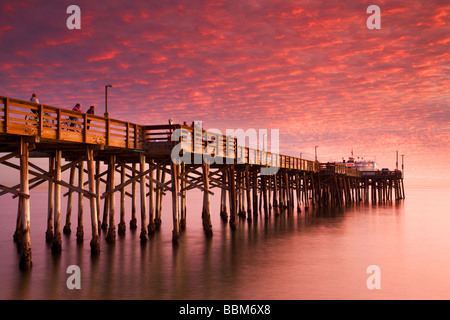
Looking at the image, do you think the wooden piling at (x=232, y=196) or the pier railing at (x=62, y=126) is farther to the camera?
the wooden piling at (x=232, y=196)

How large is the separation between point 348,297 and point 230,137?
16.0 meters

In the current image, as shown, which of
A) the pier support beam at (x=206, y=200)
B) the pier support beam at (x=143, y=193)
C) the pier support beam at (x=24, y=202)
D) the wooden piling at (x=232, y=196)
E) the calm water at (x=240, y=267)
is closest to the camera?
the calm water at (x=240, y=267)

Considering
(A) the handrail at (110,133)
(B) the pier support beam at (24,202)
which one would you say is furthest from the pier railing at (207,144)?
(B) the pier support beam at (24,202)

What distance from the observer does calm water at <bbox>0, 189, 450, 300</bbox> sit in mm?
14312

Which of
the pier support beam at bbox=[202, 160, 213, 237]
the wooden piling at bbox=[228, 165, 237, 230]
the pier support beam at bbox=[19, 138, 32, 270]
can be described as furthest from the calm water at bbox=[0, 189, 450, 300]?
the pier support beam at bbox=[19, 138, 32, 270]

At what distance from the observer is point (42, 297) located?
530 inches

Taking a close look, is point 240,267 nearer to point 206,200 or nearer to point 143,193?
point 143,193

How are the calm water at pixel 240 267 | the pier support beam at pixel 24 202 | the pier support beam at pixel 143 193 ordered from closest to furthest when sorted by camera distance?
1. the calm water at pixel 240 267
2. the pier support beam at pixel 24 202
3. the pier support beam at pixel 143 193

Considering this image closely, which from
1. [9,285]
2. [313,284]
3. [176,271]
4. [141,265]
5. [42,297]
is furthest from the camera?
[141,265]

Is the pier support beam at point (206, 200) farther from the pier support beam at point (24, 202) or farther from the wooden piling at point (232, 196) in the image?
the pier support beam at point (24, 202)

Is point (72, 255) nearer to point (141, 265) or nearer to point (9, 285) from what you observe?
point (141, 265)

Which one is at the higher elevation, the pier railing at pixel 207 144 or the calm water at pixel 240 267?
the pier railing at pixel 207 144

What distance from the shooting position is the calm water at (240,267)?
1431 cm
